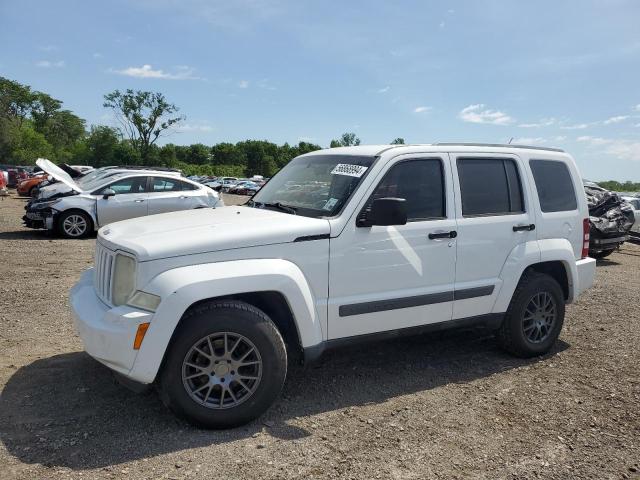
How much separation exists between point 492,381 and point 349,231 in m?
1.88

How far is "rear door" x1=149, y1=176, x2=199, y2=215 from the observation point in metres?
12.2

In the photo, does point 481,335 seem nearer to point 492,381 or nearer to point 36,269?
point 492,381

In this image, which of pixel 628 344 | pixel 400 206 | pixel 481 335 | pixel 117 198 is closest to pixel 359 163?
pixel 400 206

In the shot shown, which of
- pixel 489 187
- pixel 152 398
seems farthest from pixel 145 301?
pixel 489 187

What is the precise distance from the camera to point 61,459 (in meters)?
3.14

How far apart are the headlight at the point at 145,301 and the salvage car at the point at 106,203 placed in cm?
904

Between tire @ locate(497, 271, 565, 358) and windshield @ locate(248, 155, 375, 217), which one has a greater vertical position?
windshield @ locate(248, 155, 375, 217)

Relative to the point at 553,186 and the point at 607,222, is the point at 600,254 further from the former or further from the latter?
the point at 553,186

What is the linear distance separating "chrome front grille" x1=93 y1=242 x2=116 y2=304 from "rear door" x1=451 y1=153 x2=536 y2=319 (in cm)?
269

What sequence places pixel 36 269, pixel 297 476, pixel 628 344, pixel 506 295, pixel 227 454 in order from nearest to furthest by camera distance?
pixel 297 476, pixel 227 454, pixel 506 295, pixel 628 344, pixel 36 269

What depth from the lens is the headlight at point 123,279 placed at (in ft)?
11.3

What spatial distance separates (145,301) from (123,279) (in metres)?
0.31

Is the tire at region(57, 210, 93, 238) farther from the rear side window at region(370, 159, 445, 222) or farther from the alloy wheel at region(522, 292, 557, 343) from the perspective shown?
the alloy wheel at region(522, 292, 557, 343)

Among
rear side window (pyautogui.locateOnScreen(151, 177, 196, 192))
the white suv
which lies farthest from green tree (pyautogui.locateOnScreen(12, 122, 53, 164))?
the white suv
